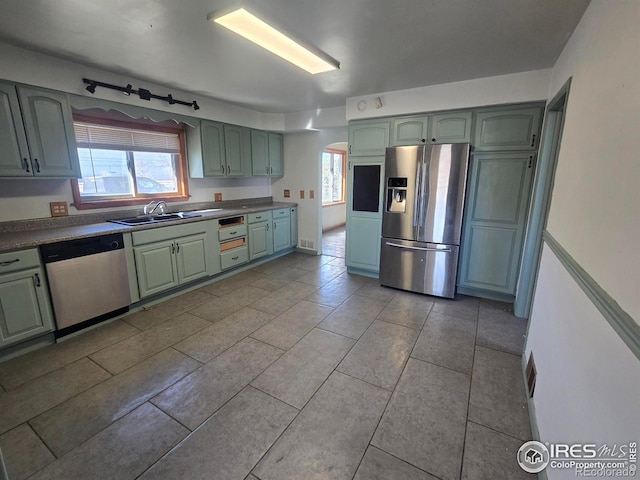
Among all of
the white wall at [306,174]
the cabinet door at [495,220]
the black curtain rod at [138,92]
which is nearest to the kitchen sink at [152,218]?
the black curtain rod at [138,92]

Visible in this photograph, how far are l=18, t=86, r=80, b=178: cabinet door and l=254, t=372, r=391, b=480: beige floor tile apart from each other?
296 centimetres

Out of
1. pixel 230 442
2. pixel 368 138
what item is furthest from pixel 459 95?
pixel 230 442

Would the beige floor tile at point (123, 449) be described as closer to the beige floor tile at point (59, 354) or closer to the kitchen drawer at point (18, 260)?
the beige floor tile at point (59, 354)

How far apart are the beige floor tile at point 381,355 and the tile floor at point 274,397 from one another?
1cm

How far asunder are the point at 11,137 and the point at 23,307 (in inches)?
54.3

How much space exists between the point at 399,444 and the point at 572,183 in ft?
5.72

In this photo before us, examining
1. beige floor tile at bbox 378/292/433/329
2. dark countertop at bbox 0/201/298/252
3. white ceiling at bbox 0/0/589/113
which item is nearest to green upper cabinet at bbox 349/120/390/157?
white ceiling at bbox 0/0/589/113

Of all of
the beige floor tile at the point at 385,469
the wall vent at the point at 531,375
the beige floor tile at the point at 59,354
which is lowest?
the beige floor tile at the point at 385,469

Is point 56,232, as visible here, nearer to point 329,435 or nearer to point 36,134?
point 36,134

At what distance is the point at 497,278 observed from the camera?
338 centimetres

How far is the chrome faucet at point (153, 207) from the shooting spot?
3552mm

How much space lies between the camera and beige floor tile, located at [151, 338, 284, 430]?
1831 mm

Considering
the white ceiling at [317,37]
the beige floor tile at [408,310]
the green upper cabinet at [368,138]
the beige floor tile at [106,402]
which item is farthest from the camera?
the green upper cabinet at [368,138]

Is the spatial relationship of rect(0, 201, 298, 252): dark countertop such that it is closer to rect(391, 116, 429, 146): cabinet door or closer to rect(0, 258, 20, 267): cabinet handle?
rect(0, 258, 20, 267): cabinet handle
